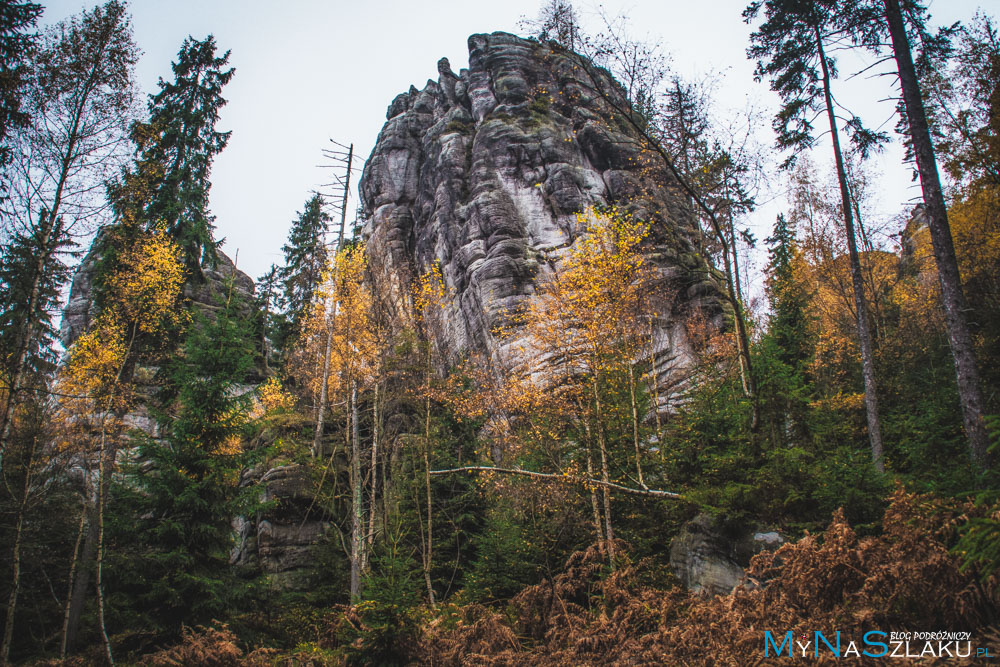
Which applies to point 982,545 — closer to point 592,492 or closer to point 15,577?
point 592,492

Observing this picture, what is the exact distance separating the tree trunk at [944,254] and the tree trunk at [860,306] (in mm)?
2840

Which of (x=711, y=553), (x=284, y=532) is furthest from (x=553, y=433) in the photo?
(x=284, y=532)

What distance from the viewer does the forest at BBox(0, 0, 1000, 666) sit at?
5434mm

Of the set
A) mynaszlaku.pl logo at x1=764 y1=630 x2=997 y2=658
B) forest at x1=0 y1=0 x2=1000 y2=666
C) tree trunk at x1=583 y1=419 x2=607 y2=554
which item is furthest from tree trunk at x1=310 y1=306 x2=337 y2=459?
mynaszlaku.pl logo at x1=764 y1=630 x2=997 y2=658

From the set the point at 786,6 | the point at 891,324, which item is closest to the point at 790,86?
the point at 786,6

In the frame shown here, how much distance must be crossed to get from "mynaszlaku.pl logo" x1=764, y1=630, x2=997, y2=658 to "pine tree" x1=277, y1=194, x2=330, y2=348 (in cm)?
2951

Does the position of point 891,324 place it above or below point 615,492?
above

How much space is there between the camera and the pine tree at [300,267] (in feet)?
101

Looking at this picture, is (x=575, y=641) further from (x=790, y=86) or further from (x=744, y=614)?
(x=790, y=86)

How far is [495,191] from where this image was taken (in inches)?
→ 1118

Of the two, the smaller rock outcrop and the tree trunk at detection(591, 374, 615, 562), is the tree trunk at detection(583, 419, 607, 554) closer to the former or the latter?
the tree trunk at detection(591, 374, 615, 562)

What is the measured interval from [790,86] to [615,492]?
43.7 feet

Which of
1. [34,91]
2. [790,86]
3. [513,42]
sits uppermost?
[513,42]

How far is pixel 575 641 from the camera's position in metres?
5.52
